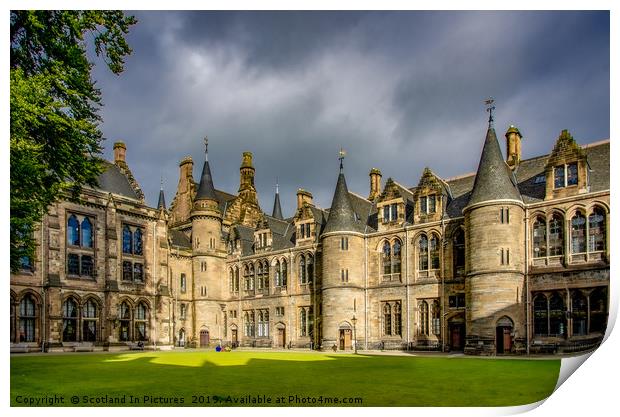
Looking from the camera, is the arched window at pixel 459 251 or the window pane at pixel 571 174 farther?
the arched window at pixel 459 251

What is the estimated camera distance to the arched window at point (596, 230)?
2705 cm

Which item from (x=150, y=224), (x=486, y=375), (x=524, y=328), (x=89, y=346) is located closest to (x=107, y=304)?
(x=89, y=346)

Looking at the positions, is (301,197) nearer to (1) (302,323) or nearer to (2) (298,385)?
(1) (302,323)

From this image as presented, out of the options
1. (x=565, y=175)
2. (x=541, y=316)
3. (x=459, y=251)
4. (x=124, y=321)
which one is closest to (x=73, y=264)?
(x=124, y=321)

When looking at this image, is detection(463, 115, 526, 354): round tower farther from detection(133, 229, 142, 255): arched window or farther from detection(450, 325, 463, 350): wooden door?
detection(133, 229, 142, 255): arched window

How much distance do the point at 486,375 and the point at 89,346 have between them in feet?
92.9

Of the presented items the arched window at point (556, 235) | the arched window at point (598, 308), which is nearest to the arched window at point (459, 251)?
the arched window at point (556, 235)

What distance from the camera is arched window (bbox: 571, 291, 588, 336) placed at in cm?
2695

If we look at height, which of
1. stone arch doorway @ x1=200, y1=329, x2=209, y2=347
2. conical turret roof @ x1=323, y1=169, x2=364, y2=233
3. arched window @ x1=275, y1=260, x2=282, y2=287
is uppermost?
conical turret roof @ x1=323, y1=169, x2=364, y2=233

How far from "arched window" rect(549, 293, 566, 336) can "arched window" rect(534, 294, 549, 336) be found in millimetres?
244

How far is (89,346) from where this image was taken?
36844 mm

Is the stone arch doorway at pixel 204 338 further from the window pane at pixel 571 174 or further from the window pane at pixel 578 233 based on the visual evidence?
the window pane at pixel 571 174

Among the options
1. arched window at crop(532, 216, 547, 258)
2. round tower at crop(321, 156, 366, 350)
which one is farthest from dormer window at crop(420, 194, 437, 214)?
arched window at crop(532, 216, 547, 258)

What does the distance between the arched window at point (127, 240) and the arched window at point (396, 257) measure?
19078 millimetres
